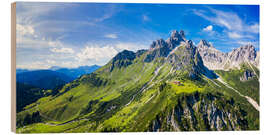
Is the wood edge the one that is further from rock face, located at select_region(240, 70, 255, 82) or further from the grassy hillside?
rock face, located at select_region(240, 70, 255, 82)

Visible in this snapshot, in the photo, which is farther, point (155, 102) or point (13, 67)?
point (155, 102)

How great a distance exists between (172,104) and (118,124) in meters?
26.7

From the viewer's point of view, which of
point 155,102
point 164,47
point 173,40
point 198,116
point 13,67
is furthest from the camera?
point 173,40

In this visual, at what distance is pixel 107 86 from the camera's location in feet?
505

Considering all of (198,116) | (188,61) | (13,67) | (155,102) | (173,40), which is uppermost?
(173,40)

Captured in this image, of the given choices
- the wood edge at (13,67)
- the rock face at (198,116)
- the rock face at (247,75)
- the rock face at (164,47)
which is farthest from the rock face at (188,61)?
the wood edge at (13,67)

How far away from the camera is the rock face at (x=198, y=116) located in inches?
1786

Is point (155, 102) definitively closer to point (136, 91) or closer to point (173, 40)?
point (136, 91)

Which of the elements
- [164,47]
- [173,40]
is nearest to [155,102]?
[164,47]

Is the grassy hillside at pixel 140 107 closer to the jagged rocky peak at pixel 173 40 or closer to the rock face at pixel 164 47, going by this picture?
the rock face at pixel 164 47

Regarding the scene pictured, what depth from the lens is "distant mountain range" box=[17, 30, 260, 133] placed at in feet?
168

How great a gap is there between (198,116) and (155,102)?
1989cm

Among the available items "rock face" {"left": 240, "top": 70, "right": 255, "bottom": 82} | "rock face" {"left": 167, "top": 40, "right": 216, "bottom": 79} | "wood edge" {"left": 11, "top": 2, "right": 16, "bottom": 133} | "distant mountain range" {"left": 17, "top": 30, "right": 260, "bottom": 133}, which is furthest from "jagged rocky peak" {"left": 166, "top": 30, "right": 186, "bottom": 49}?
"wood edge" {"left": 11, "top": 2, "right": 16, "bottom": 133}

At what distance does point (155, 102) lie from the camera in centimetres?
6681
